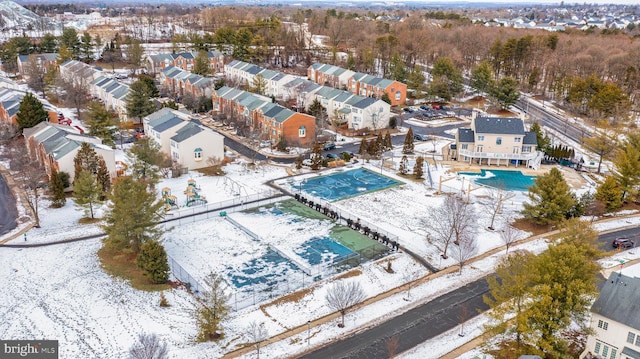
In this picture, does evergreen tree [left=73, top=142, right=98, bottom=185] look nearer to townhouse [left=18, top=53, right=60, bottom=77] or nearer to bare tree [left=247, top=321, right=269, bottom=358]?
bare tree [left=247, top=321, right=269, bottom=358]

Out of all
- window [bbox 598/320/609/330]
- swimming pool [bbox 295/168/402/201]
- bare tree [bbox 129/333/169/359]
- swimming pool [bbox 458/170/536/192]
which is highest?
window [bbox 598/320/609/330]

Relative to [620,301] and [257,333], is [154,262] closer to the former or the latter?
[257,333]

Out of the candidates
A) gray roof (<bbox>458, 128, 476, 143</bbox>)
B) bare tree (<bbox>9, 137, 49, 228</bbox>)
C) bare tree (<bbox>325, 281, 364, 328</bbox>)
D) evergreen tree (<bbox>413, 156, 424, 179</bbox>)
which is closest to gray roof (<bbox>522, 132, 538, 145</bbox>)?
gray roof (<bbox>458, 128, 476, 143</bbox>)

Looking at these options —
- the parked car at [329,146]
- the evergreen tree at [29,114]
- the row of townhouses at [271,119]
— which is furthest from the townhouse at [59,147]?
the parked car at [329,146]

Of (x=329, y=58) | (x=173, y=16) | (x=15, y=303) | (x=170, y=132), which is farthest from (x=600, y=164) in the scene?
(x=173, y=16)

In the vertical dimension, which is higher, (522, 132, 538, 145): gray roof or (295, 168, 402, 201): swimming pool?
(522, 132, 538, 145): gray roof

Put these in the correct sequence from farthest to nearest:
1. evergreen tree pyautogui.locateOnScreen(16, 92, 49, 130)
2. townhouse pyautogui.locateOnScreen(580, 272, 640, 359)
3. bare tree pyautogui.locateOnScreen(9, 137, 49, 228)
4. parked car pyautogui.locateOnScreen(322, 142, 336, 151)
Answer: parked car pyautogui.locateOnScreen(322, 142, 336, 151) < evergreen tree pyautogui.locateOnScreen(16, 92, 49, 130) < bare tree pyautogui.locateOnScreen(9, 137, 49, 228) < townhouse pyautogui.locateOnScreen(580, 272, 640, 359)

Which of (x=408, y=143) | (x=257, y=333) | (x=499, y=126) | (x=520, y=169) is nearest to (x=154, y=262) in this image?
(x=257, y=333)

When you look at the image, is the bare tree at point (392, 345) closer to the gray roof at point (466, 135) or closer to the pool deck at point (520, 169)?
the pool deck at point (520, 169)
